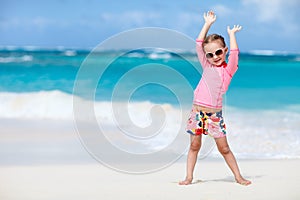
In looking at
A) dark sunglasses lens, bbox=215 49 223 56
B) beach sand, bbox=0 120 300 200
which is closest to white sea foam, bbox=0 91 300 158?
beach sand, bbox=0 120 300 200

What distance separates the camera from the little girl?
3.01 metres

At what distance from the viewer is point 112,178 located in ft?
11.0

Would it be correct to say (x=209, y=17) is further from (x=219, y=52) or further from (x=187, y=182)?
(x=187, y=182)

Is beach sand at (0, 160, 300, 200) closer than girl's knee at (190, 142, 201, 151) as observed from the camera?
Yes

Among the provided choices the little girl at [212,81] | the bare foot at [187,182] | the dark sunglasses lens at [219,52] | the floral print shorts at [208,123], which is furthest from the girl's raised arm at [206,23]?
the bare foot at [187,182]

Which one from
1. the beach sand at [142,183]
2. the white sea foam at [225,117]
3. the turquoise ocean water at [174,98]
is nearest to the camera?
the beach sand at [142,183]

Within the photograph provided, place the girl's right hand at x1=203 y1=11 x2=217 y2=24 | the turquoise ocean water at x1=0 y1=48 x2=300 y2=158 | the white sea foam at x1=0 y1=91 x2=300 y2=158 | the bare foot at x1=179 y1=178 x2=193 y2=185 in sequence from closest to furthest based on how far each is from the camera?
the girl's right hand at x1=203 y1=11 x2=217 y2=24 < the bare foot at x1=179 y1=178 x2=193 y2=185 < the white sea foam at x1=0 y1=91 x2=300 y2=158 < the turquoise ocean water at x1=0 y1=48 x2=300 y2=158

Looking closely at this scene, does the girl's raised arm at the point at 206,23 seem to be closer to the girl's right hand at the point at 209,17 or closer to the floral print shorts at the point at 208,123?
the girl's right hand at the point at 209,17

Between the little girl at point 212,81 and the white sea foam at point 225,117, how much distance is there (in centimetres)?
125

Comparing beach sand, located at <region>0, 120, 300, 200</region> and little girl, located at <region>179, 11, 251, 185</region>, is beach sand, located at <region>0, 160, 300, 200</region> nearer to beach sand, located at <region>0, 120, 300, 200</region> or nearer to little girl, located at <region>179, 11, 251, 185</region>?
beach sand, located at <region>0, 120, 300, 200</region>

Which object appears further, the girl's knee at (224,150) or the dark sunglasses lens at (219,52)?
the girl's knee at (224,150)

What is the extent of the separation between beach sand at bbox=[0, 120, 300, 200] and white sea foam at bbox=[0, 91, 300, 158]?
0.62 m

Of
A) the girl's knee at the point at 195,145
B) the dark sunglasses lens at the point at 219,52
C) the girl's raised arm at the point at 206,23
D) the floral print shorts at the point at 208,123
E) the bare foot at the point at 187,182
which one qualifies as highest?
the girl's raised arm at the point at 206,23

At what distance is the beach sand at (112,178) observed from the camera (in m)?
2.95
